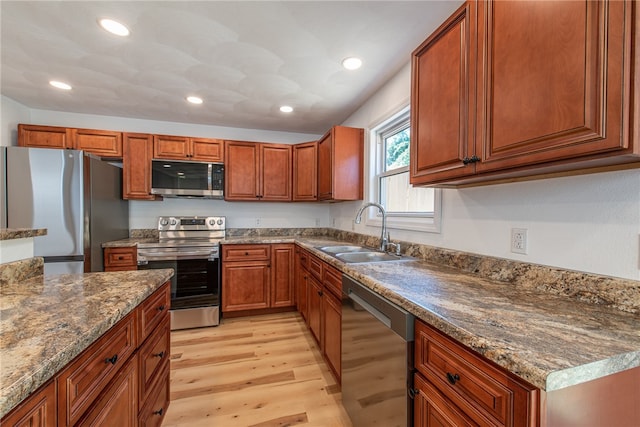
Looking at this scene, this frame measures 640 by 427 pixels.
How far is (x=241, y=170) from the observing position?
3314 millimetres

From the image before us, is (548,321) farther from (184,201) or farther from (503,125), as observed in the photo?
(184,201)

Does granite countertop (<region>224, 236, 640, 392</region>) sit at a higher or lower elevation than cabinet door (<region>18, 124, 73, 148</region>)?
lower

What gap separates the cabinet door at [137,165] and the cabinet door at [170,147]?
6 centimetres

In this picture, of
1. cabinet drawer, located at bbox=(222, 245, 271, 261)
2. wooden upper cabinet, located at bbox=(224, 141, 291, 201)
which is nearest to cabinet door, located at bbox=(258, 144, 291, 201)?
wooden upper cabinet, located at bbox=(224, 141, 291, 201)

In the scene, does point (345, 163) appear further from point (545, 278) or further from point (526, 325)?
point (526, 325)

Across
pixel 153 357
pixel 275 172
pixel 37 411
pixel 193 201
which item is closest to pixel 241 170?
pixel 275 172

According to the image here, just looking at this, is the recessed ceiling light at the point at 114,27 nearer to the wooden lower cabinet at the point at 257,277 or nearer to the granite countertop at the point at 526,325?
the wooden lower cabinet at the point at 257,277

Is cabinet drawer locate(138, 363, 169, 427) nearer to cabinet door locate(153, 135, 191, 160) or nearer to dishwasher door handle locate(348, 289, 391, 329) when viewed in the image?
dishwasher door handle locate(348, 289, 391, 329)

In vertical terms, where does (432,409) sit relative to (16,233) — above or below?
below

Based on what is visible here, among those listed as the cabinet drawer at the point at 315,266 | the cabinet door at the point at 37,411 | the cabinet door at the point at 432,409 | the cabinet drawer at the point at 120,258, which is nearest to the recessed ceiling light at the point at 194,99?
the cabinet drawer at the point at 120,258

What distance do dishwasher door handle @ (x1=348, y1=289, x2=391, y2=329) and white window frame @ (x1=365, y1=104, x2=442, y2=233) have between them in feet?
2.43

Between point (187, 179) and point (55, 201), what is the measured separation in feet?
3.76

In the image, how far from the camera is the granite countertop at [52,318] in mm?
534

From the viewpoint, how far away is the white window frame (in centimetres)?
174
